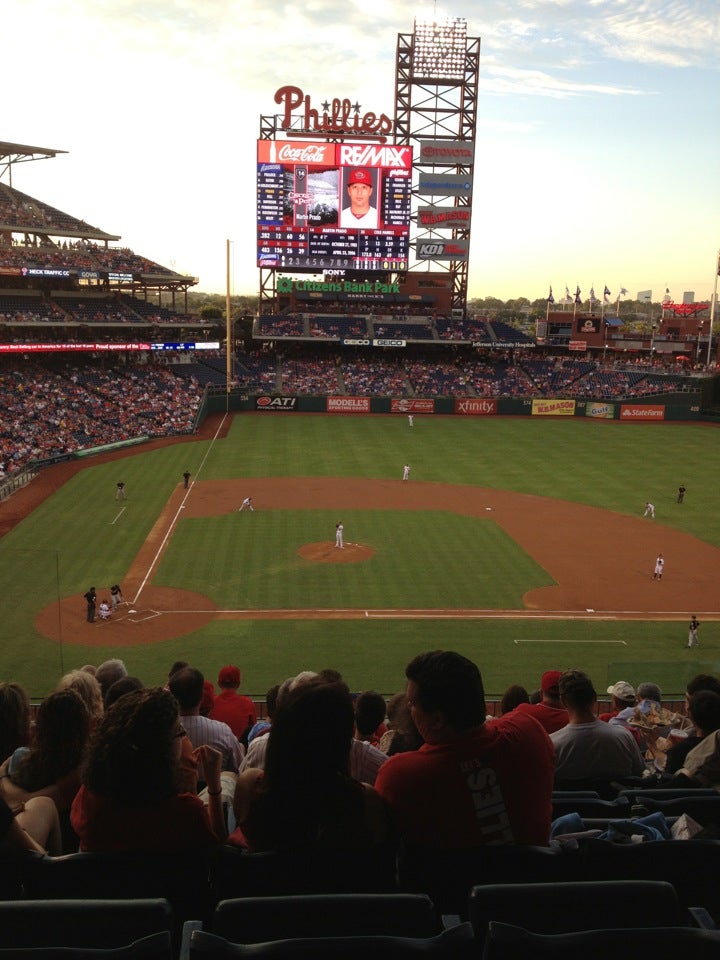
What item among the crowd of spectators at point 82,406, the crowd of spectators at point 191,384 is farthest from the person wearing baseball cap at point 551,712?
the crowd of spectators at point 82,406

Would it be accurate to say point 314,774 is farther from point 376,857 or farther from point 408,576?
point 408,576

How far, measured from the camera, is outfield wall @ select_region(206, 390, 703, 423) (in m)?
64.3

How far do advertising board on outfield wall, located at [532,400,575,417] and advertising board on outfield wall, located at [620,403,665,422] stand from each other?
13.7 feet

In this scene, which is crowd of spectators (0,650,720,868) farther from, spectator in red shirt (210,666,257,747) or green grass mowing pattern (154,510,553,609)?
green grass mowing pattern (154,510,553,609)

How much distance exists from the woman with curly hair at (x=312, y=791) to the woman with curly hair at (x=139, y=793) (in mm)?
307

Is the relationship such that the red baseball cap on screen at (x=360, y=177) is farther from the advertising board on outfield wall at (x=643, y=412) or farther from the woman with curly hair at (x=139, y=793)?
the woman with curly hair at (x=139, y=793)

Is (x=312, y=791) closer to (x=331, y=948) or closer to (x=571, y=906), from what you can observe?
(x=331, y=948)

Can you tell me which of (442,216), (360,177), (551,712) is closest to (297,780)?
(551,712)

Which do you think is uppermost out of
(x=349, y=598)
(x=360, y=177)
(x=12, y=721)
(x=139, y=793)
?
(x=360, y=177)

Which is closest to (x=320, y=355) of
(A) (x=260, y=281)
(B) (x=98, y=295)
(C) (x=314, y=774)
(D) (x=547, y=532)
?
(A) (x=260, y=281)

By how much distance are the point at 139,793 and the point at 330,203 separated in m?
67.1

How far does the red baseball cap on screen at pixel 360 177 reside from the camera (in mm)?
65544

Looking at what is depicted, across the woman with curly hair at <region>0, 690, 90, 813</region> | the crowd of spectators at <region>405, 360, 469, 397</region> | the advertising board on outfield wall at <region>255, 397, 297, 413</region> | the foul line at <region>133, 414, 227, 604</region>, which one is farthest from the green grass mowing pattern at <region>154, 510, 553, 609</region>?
the crowd of spectators at <region>405, 360, 469, 397</region>

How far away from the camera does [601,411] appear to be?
214 feet
